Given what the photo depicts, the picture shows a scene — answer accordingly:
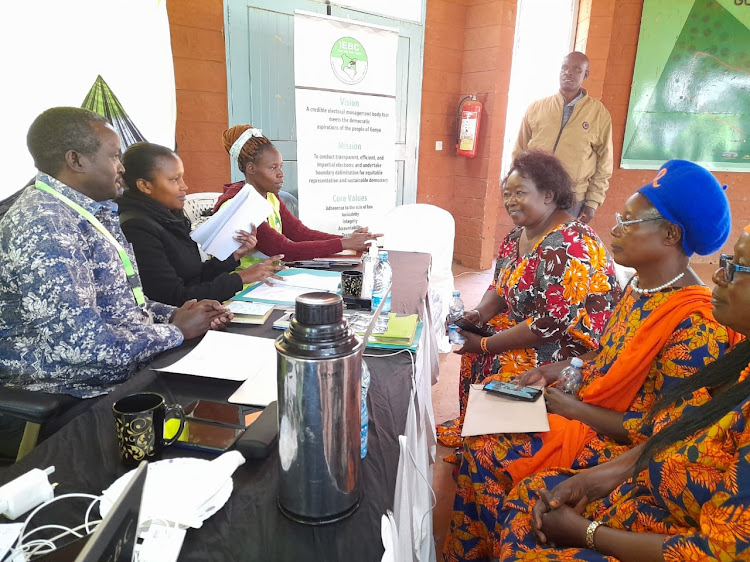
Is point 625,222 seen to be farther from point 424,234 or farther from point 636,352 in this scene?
point 424,234

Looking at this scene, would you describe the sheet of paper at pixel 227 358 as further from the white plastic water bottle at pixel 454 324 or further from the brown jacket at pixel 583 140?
the brown jacket at pixel 583 140

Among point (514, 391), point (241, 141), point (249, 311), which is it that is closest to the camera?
point (514, 391)

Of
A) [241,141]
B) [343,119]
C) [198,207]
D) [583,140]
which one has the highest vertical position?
[343,119]

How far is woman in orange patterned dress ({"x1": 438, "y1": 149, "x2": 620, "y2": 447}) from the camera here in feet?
5.67

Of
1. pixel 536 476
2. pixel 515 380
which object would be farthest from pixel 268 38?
pixel 536 476

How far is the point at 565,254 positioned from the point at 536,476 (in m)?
0.80

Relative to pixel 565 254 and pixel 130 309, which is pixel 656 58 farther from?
pixel 130 309

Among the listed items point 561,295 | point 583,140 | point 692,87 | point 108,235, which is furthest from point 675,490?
point 692,87

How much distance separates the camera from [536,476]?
1.26 metres

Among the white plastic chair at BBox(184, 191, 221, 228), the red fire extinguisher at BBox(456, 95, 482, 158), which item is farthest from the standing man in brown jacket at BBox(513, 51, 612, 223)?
the white plastic chair at BBox(184, 191, 221, 228)

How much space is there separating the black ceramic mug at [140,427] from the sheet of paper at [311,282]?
1040mm

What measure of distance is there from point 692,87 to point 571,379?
18.1 ft

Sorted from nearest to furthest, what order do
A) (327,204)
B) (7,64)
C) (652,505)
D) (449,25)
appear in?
(652,505) → (7,64) → (327,204) → (449,25)

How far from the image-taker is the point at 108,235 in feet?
4.81
